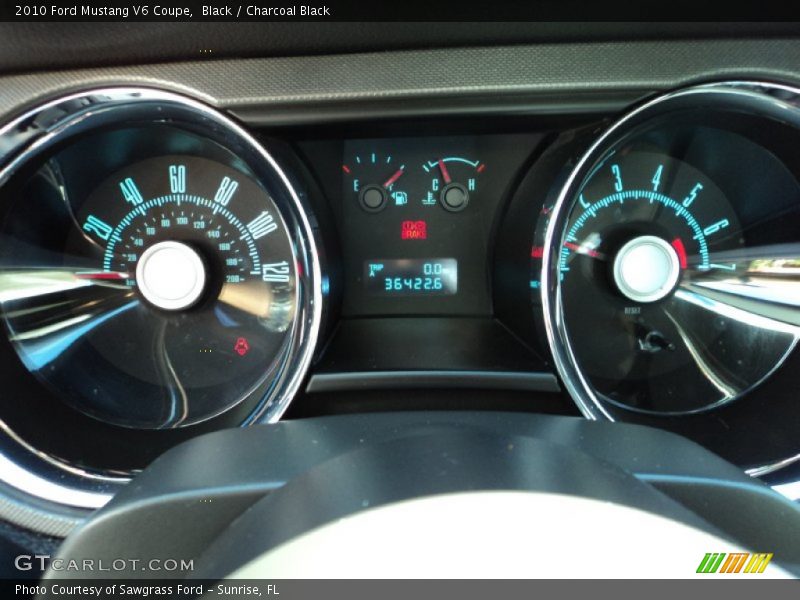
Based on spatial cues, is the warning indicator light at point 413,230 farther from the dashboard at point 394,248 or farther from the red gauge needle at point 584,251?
the red gauge needle at point 584,251

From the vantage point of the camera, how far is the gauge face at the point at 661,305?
1910 millimetres

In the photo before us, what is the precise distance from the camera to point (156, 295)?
6.00 ft

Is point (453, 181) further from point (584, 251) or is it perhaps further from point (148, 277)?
point (148, 277)

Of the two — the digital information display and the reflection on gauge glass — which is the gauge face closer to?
the digital information display

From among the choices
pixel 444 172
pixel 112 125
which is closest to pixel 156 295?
pixel 112 125

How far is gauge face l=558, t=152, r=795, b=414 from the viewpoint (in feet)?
6.27

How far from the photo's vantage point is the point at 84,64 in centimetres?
150

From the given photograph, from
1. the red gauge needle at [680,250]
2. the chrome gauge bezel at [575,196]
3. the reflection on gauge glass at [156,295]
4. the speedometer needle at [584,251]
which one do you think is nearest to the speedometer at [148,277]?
the reflection on gauge glass at [156,295]

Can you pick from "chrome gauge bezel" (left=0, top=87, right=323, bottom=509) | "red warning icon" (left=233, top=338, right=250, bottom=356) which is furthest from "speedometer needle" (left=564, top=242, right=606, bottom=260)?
"red warning icon" (left=233, top=338, right=250, bottom=356)

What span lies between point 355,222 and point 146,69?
70 cm

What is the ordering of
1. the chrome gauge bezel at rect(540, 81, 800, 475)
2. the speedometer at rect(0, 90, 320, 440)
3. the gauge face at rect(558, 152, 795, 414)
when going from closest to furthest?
the chrome gauge bezel at rect(540, 81, 800, 475) → the speedometer at rect(0, 90, 320, 440) → the gauge face at rect(558, 152, 795, 414)

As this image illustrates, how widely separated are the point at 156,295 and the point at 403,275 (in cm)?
66

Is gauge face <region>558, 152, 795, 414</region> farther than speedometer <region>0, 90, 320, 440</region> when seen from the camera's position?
Yes

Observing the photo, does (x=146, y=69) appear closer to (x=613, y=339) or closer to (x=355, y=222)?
(x=355, y=222)
